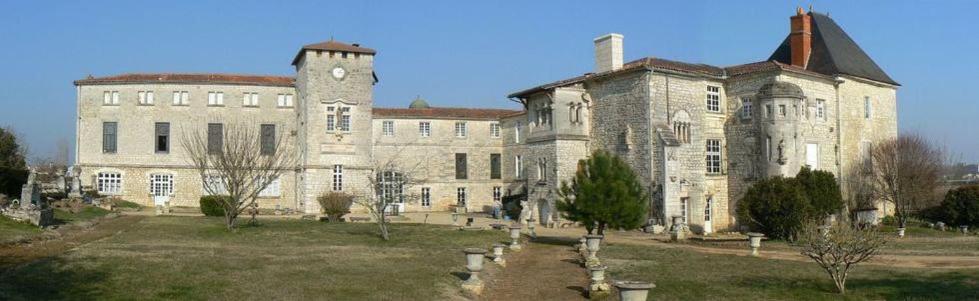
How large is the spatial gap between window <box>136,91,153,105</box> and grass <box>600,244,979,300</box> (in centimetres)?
3305

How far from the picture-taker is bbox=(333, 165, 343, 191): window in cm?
4275

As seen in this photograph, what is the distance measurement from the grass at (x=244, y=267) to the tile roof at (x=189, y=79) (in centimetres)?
2054

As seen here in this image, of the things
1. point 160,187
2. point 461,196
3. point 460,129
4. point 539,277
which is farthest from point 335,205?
point 539,277

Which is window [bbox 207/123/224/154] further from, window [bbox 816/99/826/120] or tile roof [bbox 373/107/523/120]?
window [bbox 816/99/826/120]

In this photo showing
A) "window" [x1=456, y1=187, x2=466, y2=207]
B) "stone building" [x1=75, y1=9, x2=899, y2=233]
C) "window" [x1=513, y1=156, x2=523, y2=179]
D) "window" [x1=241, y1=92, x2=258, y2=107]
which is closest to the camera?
"stone building" [x1=75, y1=9, x2=899, y2=233]

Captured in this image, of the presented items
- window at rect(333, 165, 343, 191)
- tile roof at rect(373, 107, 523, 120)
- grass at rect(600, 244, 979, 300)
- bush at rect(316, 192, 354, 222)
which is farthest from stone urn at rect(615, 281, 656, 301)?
tile roof at rect(373, 107, 523, 120)

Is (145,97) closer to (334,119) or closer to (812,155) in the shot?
(334,119)

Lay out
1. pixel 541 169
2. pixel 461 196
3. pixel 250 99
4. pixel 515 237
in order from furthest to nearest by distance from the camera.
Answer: pixel 461 196 < pixel 250 99 < pixel 541 169 < pixel 515 237

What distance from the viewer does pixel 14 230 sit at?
2039 centimetres

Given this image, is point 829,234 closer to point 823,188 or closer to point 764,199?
point 764,199

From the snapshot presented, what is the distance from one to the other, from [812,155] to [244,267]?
2677 centimetres

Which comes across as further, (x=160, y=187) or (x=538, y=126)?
(x=160, y=187)

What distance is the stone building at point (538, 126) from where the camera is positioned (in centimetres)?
3347

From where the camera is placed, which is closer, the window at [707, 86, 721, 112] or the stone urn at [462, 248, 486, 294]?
the stone urn at [462, 248, 486, 294]
